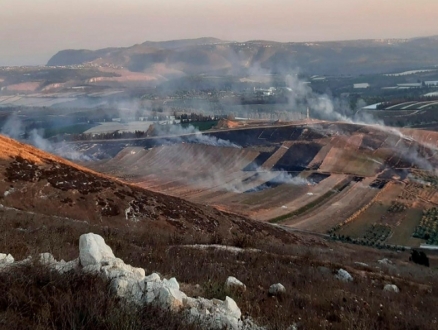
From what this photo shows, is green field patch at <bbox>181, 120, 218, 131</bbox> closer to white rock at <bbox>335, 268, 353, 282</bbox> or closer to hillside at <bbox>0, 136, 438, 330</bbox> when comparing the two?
hillside at <bbox>0, 136, 438, 330</bbox>

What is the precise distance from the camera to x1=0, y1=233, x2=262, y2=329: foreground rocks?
440cm

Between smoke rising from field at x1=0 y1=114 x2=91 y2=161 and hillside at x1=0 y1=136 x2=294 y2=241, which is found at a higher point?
hillside at x1=0 y1=136 x2=294 y2=241

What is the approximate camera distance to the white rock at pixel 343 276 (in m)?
8.98

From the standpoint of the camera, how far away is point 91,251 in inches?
202

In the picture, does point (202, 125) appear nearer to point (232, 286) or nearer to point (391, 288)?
point (391, 288)

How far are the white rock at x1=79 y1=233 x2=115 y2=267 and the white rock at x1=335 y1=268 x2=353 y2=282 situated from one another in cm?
508

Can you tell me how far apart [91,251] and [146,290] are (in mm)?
955

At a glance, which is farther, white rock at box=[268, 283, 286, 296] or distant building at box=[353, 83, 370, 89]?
distant building at box=[353, 83, 370, 89]

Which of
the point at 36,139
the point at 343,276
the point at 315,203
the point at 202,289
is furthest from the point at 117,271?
the point at 36,139

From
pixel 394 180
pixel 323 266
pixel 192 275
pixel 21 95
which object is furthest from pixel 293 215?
pixel 21 95

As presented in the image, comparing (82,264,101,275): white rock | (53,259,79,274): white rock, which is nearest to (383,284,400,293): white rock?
(82,264,101,275): white rock

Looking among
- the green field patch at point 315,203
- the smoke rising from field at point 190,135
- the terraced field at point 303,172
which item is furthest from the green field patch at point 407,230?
the smoke rising from field at point 190,135

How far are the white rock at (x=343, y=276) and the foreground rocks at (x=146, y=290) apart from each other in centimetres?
468

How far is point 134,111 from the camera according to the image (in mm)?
116125
